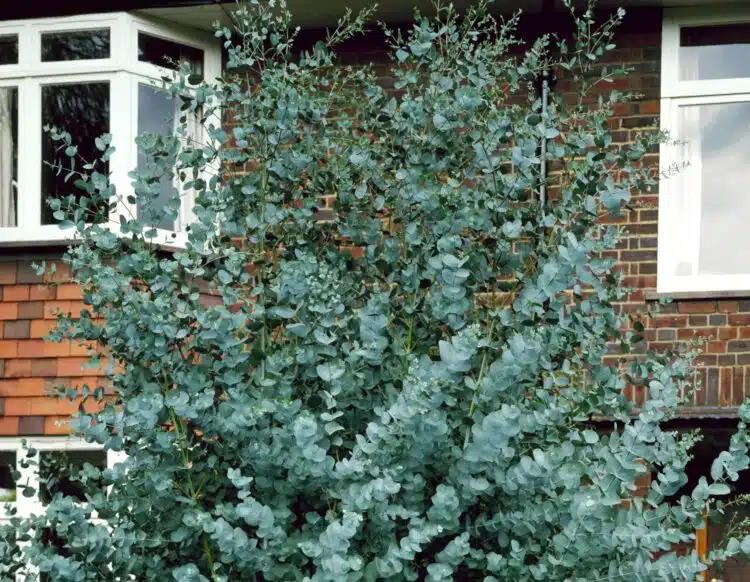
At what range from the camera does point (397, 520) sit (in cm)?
378

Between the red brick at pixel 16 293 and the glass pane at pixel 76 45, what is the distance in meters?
1.53

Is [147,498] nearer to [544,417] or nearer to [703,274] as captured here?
[544,417]

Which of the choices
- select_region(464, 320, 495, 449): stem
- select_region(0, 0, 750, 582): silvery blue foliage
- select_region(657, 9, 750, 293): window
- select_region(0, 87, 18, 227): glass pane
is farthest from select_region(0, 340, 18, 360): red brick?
select_region(464, 320, 495, 449): stem

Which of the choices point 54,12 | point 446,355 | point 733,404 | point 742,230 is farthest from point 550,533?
point 54,12

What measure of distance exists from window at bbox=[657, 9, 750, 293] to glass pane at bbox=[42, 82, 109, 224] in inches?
139

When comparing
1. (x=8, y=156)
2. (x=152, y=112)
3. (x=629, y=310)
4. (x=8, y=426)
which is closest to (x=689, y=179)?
(x=629, y=310)

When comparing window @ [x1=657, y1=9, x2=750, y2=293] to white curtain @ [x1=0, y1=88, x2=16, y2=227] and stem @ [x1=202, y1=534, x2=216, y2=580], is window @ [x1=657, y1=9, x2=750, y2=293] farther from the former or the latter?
stem @ [x1=202, y1=534, x2=216, y2=580]

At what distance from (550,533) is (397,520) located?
0.42 metres

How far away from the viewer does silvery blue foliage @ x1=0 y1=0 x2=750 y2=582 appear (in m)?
3.51

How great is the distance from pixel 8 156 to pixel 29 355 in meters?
1.40

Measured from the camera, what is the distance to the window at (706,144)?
8.27 metres

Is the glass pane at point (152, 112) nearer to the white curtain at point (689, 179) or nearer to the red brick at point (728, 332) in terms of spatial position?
the white curtain at point (689, 179)

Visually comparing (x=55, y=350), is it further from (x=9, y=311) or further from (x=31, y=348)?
(x=9, y=311)

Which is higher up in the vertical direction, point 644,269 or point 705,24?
point 705,24
